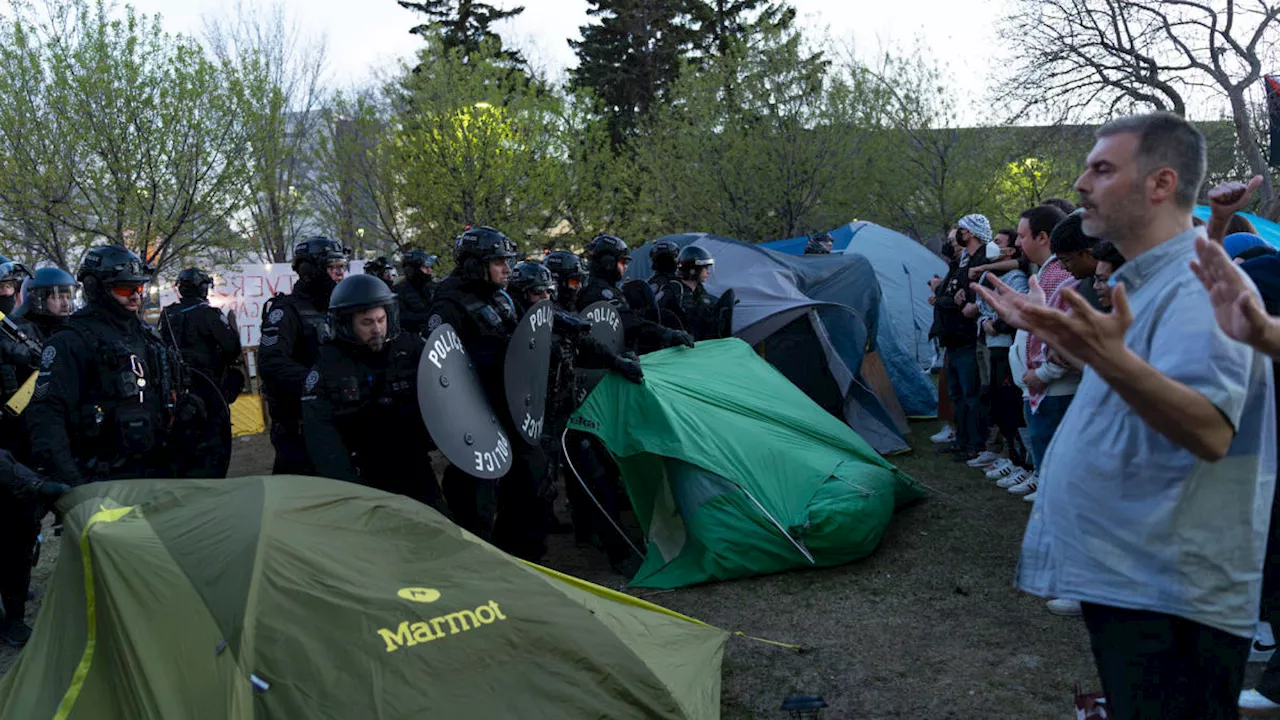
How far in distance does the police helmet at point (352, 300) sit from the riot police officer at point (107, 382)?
122 centimetres

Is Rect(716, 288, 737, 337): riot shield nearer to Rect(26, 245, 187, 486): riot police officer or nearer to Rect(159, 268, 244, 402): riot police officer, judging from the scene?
Rect(159, 268, 244, 402): riot police officer

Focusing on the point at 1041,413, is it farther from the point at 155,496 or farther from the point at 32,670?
the point at 32,670

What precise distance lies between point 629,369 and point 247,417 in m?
9.57

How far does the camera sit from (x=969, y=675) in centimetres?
426

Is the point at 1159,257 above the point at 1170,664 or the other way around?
above

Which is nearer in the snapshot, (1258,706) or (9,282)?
(1258,706)

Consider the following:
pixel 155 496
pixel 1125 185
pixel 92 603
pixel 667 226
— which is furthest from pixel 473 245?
pixel 667 226

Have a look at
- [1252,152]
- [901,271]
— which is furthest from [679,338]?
[1252,152]

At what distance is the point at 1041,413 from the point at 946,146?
66.4 feet

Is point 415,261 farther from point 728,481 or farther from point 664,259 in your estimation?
point 728,481

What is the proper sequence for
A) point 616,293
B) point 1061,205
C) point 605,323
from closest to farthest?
1. point 1061,205
2. point 605,323
3. point 616,293

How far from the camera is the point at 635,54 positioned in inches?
1356

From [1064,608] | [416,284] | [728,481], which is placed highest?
[416,284]

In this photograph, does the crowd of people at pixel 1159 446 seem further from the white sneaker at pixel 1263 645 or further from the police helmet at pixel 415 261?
the police helmet at pixel 415 261
